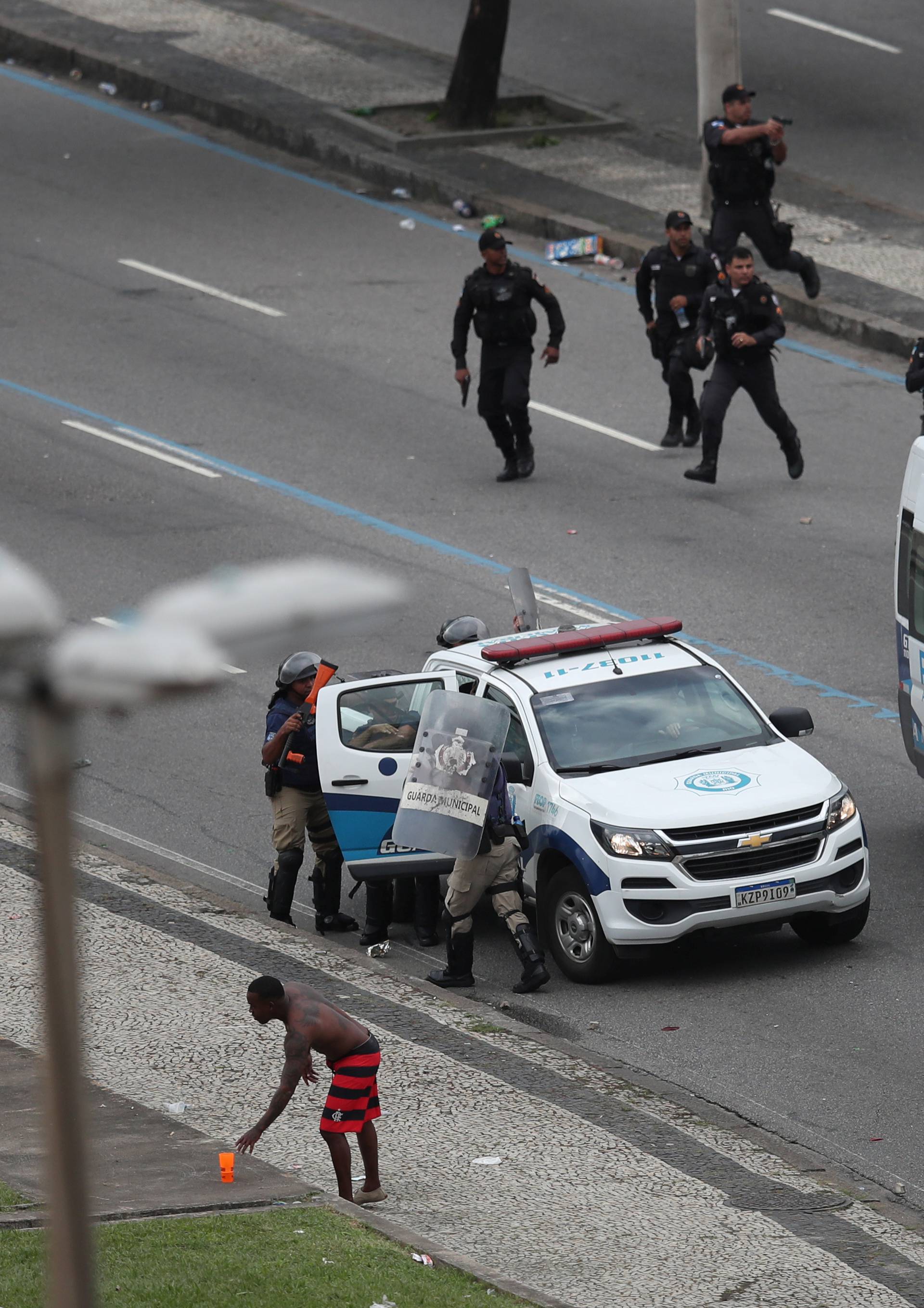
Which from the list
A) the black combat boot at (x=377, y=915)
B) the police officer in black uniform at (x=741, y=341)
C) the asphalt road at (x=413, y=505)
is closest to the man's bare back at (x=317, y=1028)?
the asphalt road at (x=413, y=505)

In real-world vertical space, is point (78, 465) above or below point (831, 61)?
below

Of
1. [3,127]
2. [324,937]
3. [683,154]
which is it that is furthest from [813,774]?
[3,127]

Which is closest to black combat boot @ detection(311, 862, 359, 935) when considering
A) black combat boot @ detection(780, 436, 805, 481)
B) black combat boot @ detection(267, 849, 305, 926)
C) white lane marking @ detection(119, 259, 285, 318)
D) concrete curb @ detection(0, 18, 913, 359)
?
black combat boot @ detection(267, 849, 305, 926)

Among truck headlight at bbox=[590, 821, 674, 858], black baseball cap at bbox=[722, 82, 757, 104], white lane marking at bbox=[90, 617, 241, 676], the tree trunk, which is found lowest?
white lane marking at bbox=[90, 617, 241, 676]

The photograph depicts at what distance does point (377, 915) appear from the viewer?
1245cm

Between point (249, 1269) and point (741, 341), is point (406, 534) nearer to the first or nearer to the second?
point (741, 341)

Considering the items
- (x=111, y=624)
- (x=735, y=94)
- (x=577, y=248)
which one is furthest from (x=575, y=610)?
(x=577, y=248)

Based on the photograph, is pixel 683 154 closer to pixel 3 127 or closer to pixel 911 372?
pixel 3 127

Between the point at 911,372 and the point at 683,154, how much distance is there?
11.5 metres

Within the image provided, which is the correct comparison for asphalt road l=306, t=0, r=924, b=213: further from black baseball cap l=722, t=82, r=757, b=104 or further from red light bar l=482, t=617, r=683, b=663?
red light bar l=482, t=617, r=683, b=663

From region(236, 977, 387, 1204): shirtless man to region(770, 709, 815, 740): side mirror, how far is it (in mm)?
4020

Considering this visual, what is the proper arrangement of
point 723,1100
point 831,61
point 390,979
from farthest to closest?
1. point 831,61
2. point 390,979
3. point 723,1100

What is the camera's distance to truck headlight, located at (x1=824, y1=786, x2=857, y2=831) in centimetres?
1174

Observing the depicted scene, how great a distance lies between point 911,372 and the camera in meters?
17.7
